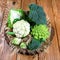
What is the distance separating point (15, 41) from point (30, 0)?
1.52 ft

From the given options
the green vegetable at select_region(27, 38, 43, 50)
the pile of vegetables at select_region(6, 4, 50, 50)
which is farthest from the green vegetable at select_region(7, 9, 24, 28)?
the green vegetable at select_region(27, 38, 43, 50)

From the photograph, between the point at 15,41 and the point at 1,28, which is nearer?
the point at 15,41

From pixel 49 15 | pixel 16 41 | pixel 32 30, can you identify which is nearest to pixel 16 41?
pixel 16 41

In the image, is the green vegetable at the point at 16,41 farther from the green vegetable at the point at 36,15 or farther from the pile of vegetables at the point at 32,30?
the green vegetable at the point at 36,15

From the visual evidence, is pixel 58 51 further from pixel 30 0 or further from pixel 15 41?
pixel 30 0

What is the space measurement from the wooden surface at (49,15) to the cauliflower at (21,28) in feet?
0.37

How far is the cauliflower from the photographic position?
0.80 metres

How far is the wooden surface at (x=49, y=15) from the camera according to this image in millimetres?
791

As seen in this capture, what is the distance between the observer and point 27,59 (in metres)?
0.78

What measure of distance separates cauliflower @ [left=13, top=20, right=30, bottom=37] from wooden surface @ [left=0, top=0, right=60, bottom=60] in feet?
0.37

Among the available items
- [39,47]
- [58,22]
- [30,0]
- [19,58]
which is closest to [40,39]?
[39,47]

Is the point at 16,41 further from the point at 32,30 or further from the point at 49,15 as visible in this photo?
the point at 49,15

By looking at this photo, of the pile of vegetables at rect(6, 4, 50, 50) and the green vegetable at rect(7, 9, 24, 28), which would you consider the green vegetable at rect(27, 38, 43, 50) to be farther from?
the green vegetable at rect(7, 9, 24, 28)

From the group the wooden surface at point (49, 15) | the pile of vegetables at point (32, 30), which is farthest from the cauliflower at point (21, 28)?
the wooden surface at point (49, 15)
